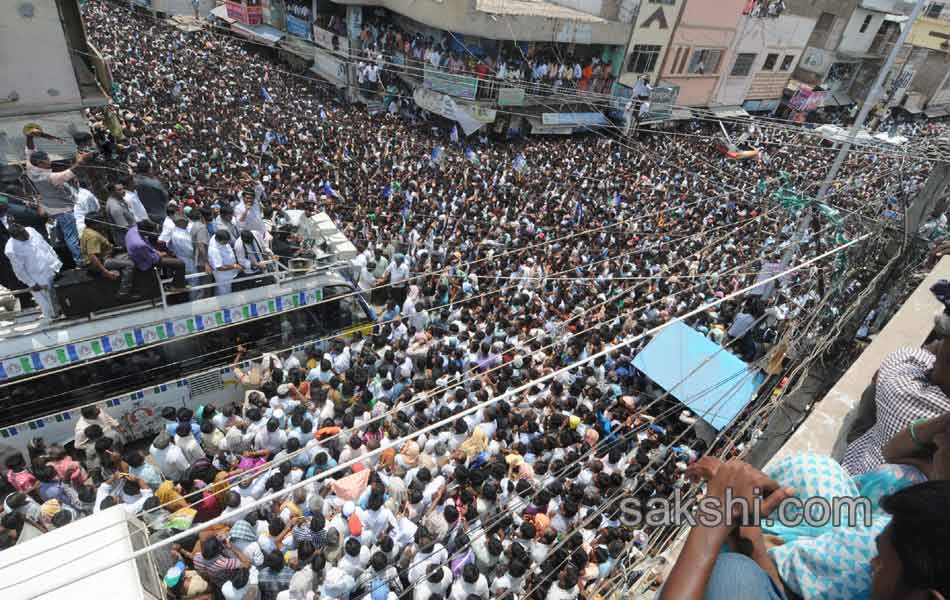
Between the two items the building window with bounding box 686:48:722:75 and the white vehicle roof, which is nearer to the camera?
the white vehicle roof

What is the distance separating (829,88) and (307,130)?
1292 inches

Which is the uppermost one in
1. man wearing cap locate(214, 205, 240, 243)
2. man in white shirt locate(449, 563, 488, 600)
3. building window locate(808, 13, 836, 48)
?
building window locate(808, 13, 836, 48)

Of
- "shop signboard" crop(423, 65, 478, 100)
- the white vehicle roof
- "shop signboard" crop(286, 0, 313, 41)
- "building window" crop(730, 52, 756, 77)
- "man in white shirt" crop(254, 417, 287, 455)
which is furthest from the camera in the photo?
"building window" crop(730, 52, 756, 77)

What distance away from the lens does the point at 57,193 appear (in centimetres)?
709

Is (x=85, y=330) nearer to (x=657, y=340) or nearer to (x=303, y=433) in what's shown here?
(x=303, y=433)

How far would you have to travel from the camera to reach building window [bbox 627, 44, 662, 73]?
2236cm

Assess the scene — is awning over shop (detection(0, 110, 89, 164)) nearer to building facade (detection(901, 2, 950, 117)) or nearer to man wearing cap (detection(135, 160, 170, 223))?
man wearing cap (detection(135, 160, 170, 223))

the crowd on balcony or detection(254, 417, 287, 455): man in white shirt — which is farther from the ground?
the crowd on balcony

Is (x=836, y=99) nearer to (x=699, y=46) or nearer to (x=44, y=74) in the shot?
(x=699, y=46)

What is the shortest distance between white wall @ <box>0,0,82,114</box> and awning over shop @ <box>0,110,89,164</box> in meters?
0.17

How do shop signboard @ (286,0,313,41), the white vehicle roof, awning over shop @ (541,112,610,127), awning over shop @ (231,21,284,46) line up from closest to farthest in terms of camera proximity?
the white vehicle roof < awning over shop @ (541,112,610,127) < shop signboard @ (286,0,313,41) < awning over shop @ (231,21,284,46)

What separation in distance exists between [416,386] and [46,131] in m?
9.49

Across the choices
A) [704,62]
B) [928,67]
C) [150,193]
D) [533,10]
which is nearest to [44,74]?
[150,193]

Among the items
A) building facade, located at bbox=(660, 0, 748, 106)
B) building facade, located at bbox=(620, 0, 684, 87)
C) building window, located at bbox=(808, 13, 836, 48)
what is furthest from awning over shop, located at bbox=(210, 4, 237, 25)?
building window, located at bbox=(808, 13, 836, 48)
